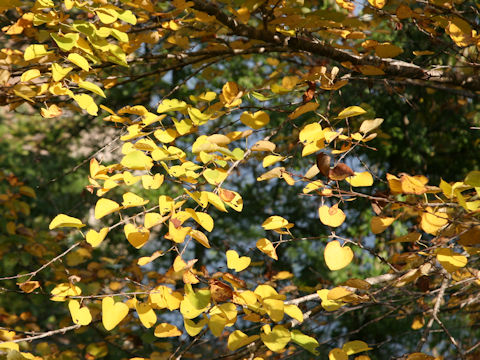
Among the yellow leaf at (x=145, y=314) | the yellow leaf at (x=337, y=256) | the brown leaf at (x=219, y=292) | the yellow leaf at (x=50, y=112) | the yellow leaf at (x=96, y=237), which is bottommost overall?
the yellow leaf at (x=145, y=314)

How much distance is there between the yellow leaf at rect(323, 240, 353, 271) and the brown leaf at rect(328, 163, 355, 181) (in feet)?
0.57

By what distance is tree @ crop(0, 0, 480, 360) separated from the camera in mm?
1227

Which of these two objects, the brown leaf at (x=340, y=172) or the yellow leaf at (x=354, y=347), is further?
the yellow leaf at (x=354, y=347)

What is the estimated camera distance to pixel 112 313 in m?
1.24

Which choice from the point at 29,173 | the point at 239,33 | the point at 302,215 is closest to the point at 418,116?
the point at 302,215

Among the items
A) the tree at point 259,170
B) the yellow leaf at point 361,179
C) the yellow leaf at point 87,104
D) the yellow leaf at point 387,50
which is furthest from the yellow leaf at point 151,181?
the yellow leaf at point 387,50

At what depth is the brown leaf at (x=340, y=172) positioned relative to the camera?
1146 mm

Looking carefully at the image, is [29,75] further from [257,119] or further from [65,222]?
[257,119]

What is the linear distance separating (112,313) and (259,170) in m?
3.01

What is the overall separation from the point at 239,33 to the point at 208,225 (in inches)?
32.7

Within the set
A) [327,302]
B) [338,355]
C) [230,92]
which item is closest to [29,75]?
[230,92]

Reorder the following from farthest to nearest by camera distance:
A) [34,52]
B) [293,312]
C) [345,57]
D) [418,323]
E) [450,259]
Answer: [418,323] → [345,57] → [34,52] → [293,312] → [450,259]

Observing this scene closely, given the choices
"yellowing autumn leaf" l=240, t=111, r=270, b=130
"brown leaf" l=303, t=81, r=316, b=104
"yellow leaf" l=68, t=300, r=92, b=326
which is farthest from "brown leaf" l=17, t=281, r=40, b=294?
"brown leaf" l=303, t=81, r=316, b=104

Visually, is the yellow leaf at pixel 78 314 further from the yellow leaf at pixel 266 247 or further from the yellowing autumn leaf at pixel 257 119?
the yellowing autumn leaf at pixel 257 119
